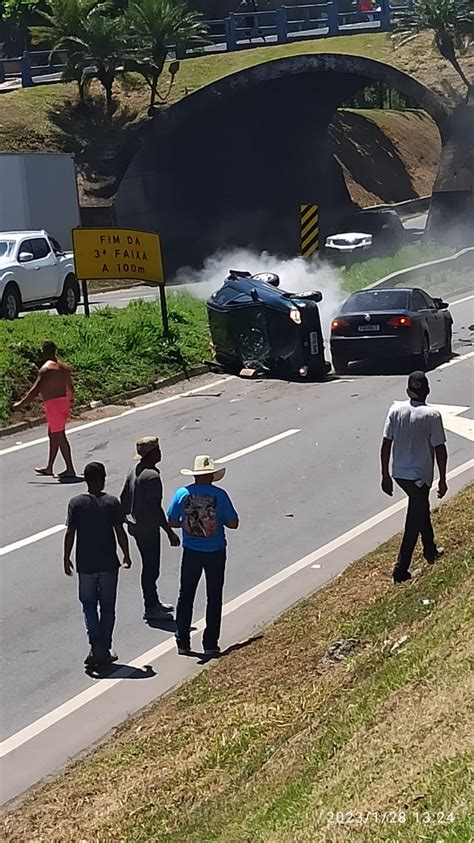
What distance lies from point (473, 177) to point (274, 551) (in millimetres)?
42562

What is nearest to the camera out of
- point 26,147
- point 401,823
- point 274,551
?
point 401,823

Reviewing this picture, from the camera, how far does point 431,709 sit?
235 inches

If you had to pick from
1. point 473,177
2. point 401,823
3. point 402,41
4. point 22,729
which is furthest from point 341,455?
point 402,41

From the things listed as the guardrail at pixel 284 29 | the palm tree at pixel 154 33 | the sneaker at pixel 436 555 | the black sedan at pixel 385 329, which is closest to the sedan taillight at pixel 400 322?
the black sedan at pixel 385 329

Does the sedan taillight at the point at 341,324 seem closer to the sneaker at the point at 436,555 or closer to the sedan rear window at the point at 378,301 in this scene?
the sedan rear window at the point at 378,301

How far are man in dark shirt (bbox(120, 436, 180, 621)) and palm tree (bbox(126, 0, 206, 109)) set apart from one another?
166 ft

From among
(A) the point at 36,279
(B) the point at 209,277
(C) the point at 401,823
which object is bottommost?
(B) the point at 209,277

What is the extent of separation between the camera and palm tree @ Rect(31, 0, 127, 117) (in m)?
57.2

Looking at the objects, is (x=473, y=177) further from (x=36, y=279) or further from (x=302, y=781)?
(x=302, y=781)

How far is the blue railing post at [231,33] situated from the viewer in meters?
63.3

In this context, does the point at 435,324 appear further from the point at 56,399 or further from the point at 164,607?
the point at 164,607

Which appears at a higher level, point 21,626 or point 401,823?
point 401,823

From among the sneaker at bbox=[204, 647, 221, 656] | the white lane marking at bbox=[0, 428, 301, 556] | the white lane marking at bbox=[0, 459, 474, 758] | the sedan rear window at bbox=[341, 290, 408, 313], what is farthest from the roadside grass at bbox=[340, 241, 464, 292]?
the sneaker at bbox=[204, 647, 221, 656]

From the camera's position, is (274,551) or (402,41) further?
(402,41)
